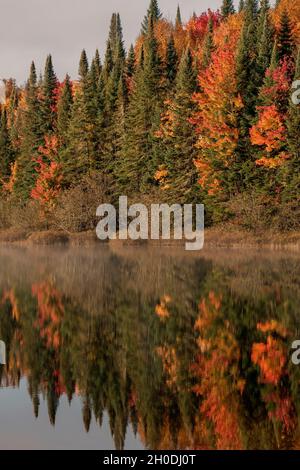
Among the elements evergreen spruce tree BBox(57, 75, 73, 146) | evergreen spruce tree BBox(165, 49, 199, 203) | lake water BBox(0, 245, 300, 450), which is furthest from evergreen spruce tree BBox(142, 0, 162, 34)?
lake water BBox(0, 245, 300, 450)

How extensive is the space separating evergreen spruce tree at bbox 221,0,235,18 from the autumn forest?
22.0m

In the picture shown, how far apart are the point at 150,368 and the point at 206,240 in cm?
4080

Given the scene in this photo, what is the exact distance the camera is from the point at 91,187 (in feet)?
219

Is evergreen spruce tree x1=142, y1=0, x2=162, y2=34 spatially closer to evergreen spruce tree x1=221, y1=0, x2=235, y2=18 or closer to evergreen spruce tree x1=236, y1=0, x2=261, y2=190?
evergreen spruce tree x1=221, y1=0, x2=235, y2=18

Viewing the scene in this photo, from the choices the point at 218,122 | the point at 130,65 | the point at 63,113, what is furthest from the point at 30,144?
the point at 218,122

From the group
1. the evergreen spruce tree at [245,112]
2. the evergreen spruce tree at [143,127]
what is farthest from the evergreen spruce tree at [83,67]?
the evergreen spruce tree at [245,112]

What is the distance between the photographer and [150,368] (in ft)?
34.8

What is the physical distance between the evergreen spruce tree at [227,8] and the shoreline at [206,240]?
2810 inches

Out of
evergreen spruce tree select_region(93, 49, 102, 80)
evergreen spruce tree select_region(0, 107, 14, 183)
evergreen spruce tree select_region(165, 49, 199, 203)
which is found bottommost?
evergreen spruce tree select_region(165, 49, 199, 203)

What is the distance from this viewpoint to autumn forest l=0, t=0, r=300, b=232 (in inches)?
2009

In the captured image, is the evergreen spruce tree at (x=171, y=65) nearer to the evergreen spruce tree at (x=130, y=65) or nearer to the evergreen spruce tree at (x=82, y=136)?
the evergreen spruce tree at (x=82, y=136)

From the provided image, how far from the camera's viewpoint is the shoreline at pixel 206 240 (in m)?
46.9

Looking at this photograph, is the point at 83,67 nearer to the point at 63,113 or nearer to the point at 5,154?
the point at 63,113

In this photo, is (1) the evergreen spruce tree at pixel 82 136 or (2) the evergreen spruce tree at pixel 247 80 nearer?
(2) the evergreen spruce tree at pixel 247 80
